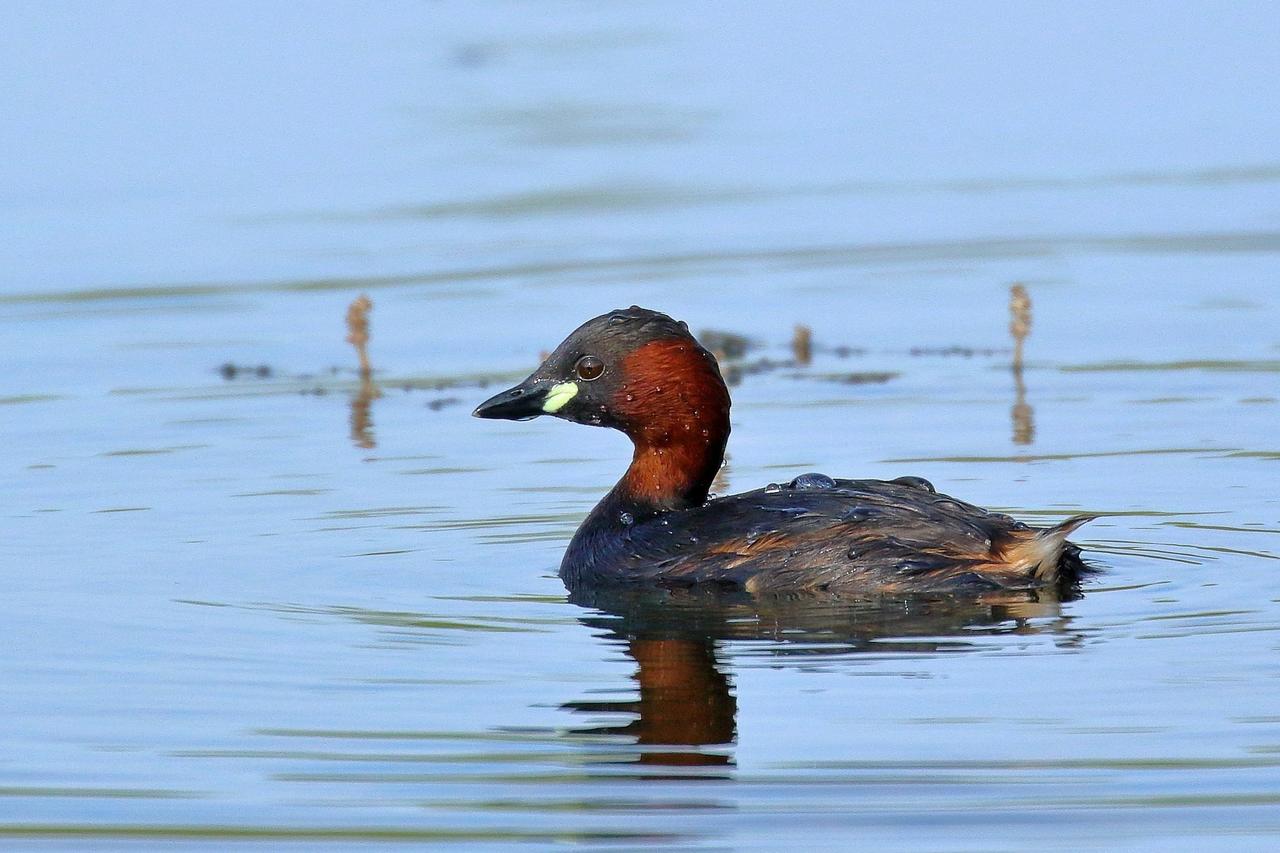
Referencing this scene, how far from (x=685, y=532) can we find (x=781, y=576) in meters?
0.46

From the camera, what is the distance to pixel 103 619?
290 inches

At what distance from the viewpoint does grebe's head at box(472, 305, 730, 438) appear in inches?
325

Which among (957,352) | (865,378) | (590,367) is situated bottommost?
(865,378)

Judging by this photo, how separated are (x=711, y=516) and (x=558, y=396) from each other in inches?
33.9

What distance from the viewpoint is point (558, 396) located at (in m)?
8.45

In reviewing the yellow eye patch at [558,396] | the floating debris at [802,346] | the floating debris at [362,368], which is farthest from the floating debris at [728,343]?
the yellow eye patch at [558,396]

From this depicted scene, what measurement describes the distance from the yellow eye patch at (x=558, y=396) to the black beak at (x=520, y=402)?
2 centimetres

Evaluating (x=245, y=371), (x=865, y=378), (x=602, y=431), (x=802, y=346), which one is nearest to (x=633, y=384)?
(x=602, y=431)

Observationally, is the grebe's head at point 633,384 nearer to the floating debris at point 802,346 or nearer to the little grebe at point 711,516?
the little grebe at point 711,516

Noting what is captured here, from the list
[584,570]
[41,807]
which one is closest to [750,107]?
[584,570]

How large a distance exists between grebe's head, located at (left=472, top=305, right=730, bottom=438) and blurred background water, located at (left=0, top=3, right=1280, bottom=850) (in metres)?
0.55

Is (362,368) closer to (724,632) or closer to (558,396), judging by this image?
(558,396)

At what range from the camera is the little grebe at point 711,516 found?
7.45 metres

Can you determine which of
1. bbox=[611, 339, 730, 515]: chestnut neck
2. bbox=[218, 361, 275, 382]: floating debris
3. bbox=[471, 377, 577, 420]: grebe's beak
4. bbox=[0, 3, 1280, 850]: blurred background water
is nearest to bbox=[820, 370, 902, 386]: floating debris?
bbox=[0, 3, 1280, 850]: blurred background water
